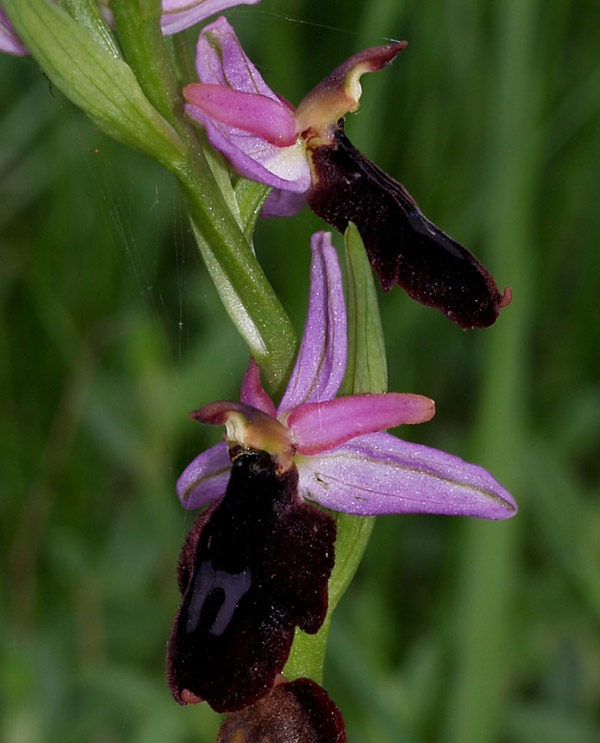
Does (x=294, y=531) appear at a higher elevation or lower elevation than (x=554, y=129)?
lower


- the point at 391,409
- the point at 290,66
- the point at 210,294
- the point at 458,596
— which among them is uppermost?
the point at 290,66

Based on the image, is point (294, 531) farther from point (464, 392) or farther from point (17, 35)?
point (464, 392)

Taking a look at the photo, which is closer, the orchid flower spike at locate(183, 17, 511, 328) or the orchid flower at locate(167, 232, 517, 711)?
the orchid flower at locate(167, 232, 517, 711)

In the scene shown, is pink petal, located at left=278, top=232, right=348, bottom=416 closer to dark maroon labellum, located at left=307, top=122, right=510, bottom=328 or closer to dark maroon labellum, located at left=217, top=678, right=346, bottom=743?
dark maroon labellum, located at left=307, top=122, right=510, bottom=328

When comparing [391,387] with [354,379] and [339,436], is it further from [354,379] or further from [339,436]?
[339,436]

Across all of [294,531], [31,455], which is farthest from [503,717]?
[31,455]

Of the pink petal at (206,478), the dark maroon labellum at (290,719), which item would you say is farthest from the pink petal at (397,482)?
the dark maroon labellum at (290,719)

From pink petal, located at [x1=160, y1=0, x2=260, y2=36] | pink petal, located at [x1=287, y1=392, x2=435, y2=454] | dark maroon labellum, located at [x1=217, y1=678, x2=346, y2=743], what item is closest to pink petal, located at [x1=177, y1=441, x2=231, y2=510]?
pink petal, located at [x1=287, y1=392, x2=435, y2=454]
